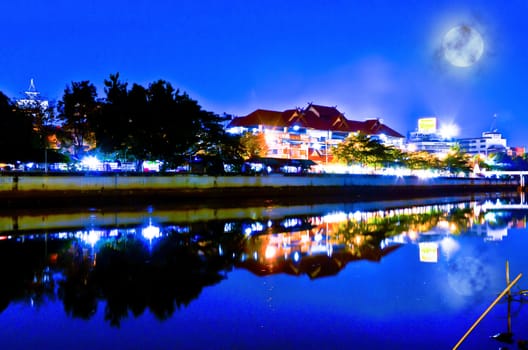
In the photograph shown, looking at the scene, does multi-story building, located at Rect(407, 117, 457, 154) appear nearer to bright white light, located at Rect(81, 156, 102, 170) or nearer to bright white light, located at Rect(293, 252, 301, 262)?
bright white light, located at Rect(81, 156, 102, 170)

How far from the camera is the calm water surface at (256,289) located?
27.7ft

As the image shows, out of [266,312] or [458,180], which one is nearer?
[266,312]

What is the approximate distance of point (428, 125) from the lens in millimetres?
131625

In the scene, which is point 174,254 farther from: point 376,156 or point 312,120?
point 312,120

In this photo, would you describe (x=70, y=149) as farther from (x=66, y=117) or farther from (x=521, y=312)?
(x=521, y=312)

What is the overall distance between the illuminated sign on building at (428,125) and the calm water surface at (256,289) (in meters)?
114

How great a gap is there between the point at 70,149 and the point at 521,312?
160ft

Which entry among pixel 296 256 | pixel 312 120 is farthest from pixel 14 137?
pixel 312 120

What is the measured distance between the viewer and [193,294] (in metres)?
11.1

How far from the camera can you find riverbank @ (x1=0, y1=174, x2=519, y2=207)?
35562 mm

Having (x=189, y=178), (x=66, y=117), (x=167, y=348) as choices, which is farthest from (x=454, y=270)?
(x=66, y=117)

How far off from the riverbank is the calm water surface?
14.2 meters

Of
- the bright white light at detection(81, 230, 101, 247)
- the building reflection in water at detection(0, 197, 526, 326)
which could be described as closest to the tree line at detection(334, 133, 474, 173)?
the building reflection in water at detection(0, 197, 526, 326)

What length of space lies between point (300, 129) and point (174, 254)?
6384cm
